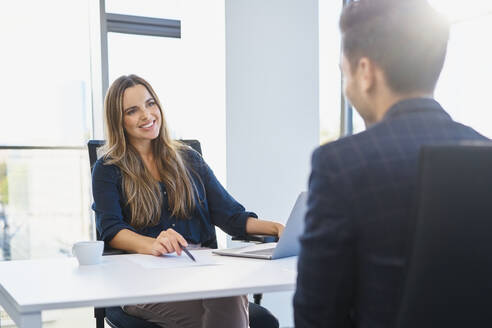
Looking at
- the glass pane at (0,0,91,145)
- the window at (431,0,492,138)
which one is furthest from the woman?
the window at (431,0,492,138)

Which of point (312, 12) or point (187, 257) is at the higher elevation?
point (312, 12)

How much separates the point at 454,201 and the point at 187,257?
41.6 inches

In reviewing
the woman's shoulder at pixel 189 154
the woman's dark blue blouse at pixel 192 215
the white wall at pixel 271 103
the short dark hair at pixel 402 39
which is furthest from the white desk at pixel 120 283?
the white wall at pixel 271 103

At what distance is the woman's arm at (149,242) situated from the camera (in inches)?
66.8

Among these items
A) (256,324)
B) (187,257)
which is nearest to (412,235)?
(187,257)

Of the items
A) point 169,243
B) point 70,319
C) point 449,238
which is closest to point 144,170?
point 169,243

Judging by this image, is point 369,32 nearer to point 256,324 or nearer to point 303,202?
point 303,202

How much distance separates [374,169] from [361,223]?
3.1 inches

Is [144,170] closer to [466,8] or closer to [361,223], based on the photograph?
[361,223]

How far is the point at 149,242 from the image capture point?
1.85m

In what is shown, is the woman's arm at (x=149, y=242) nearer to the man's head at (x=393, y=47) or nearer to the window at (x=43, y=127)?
the man's head at (x=393, y=47)

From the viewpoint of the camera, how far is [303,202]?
1578 mm

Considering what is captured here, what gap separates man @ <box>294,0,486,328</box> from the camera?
823 mm

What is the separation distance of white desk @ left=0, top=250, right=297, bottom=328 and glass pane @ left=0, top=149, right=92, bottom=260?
207 cm
